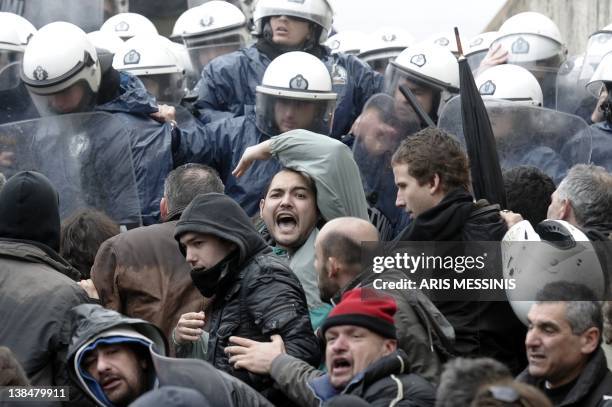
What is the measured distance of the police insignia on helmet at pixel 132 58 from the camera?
12.1 metres

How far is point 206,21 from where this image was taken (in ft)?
44.2

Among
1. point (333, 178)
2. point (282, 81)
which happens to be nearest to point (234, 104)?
point (282, 81)

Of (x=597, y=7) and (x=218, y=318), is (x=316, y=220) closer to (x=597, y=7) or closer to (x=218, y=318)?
(x=218, y=318)

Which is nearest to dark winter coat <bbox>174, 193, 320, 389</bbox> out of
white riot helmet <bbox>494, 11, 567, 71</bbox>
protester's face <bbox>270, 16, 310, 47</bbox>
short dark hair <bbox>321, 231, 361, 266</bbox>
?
short dark hair <bbox>321, 231, 361, 266</bbox>

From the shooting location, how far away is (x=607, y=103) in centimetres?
1022

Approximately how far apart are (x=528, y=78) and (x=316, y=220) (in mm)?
2915

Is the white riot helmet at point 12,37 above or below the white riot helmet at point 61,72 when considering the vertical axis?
below

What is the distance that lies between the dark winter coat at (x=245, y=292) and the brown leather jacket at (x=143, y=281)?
35 centimetres

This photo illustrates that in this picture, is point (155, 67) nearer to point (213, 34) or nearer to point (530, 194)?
point (213, 34)

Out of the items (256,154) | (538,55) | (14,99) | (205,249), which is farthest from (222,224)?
(538,55)

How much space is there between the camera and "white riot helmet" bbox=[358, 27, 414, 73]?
509 inches

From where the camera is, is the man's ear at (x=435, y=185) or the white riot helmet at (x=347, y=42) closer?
the man's ear at (x=435, y=185)

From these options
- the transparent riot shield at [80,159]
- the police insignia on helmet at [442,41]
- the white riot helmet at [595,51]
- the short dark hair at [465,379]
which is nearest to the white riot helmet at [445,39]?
the police insignia on helmet at [442,41]

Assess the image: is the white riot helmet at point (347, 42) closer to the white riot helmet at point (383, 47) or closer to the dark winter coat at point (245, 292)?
the white riot helmet at point (383, 47)
